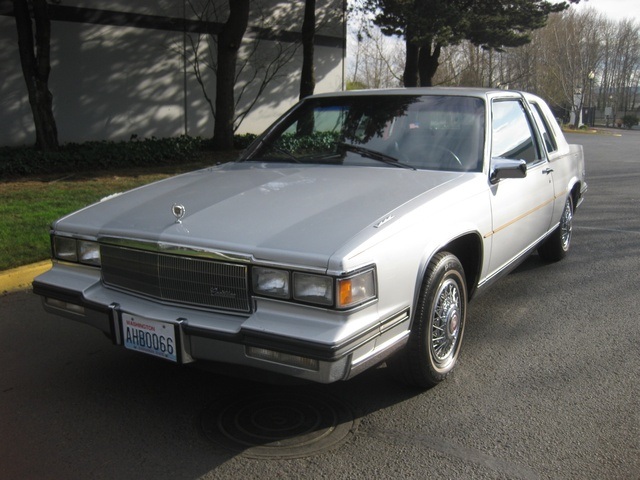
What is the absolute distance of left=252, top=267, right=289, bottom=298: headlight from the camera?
2.86 metres

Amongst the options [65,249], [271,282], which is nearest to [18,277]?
[65,249]

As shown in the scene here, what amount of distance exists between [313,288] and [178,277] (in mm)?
745

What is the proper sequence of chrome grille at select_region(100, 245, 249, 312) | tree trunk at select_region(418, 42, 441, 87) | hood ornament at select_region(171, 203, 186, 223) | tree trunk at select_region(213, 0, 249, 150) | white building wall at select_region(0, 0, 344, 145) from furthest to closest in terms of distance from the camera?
tree trunk at select_region(418, 42, 441, 87), tree trunk at select_region(213, 0, 249, 150), white building wall at select_region(0, 0, 344, 145), hood ornament at select_region(171, 203, 186, 223), chrome grille at select_region(100, 245, 249, 312)

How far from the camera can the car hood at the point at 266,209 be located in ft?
9.70

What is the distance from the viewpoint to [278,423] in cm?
323

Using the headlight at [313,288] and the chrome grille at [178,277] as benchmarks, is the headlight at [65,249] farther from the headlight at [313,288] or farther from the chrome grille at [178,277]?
the headlight at [313,288]

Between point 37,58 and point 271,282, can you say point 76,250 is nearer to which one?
point 271,282

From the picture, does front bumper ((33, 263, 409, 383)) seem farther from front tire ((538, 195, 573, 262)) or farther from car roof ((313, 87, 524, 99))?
front tire ((538, 195, 573, 262))

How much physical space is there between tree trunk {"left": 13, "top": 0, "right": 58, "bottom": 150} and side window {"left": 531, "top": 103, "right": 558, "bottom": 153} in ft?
29.4

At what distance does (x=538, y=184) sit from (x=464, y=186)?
155 centimetres

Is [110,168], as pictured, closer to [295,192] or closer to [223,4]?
[223,4]

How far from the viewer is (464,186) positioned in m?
3.79

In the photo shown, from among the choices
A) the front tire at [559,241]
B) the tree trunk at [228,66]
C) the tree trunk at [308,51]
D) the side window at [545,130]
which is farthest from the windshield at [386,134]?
the tree trunk at [308,51]

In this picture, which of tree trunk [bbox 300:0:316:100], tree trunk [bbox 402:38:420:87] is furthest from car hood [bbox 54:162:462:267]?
tree trunk [bbox 402:38:420:87]
